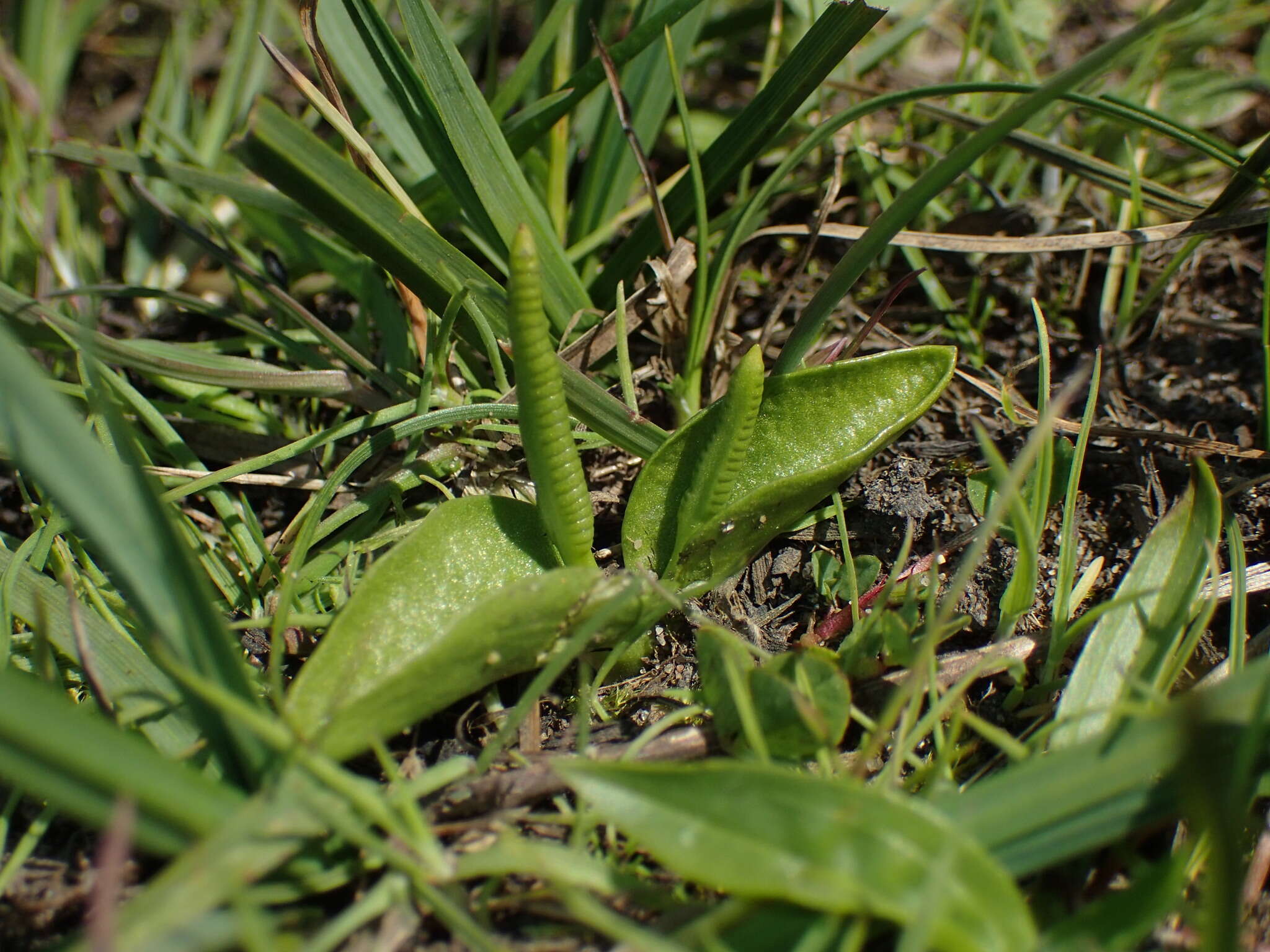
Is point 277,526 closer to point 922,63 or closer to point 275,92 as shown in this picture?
point 275,92

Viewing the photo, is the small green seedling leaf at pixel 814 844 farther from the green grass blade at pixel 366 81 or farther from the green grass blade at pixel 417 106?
the green grass blade at pixel 366 81

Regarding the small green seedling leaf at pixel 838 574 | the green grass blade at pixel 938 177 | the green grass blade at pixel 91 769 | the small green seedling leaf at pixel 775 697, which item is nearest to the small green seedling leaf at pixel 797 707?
the small green seedling leaf at pixel 775 697

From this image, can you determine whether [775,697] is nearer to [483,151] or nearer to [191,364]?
[483,151]

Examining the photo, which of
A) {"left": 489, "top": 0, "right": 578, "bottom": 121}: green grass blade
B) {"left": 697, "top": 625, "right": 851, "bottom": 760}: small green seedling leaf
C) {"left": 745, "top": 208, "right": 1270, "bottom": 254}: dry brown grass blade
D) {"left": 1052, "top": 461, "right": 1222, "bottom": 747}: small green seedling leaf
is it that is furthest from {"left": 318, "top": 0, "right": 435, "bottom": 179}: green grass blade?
{"left": 1052, "top": 461, "right": 1222, "bottom": 747}: small green seedling leaf

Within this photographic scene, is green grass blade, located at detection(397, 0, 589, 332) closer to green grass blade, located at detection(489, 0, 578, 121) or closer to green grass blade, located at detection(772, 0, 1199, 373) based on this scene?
green grass blade, located at detection(489, 0, 578, 121)

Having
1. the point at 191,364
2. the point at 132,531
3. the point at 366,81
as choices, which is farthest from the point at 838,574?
the point at 366,81

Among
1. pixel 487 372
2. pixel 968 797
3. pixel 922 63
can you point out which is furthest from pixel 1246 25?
pixel 968 797
